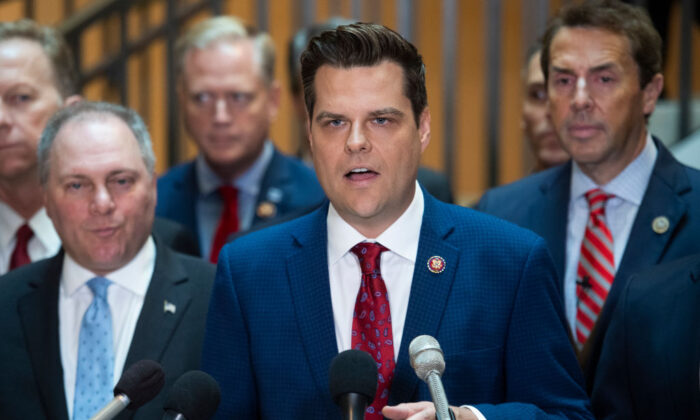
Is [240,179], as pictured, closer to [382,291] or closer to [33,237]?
[33,237]

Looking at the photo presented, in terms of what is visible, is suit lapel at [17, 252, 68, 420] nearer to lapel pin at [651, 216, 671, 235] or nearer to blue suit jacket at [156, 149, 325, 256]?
blue suit jacket at [156, 149, 325, 256]

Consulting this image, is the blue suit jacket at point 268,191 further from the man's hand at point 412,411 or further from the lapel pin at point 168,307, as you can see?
the man's hand at point 412,411

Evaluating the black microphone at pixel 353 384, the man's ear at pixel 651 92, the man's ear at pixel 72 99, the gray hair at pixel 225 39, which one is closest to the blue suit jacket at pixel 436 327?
the black microphone at pixel 353 384

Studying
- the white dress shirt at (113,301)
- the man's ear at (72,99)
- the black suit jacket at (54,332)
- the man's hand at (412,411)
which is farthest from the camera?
the man's ear at (72,99)

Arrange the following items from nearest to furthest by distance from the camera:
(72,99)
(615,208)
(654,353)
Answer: (654,353), (615,208), (72,99)

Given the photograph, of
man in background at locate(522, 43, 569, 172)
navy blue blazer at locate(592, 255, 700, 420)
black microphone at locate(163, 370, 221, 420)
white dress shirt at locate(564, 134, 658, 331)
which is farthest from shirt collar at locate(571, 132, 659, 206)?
black microphone at locate(163, 370, 221, 420)

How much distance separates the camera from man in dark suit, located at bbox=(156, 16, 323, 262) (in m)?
3.42

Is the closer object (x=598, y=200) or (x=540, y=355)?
(x=540, y=355)

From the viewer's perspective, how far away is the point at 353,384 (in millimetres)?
1522

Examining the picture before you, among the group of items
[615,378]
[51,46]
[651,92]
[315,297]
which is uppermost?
[51,46]

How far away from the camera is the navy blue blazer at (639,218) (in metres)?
2.49

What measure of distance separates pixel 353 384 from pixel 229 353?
527 mm

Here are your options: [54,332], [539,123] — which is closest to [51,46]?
[54,332]

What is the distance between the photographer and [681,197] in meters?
2.56
